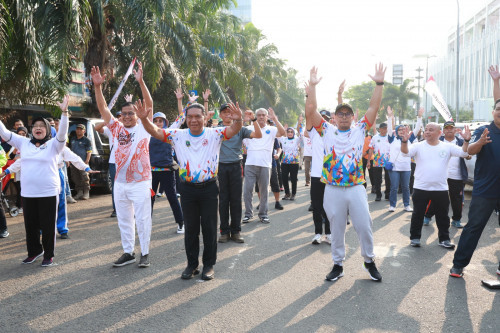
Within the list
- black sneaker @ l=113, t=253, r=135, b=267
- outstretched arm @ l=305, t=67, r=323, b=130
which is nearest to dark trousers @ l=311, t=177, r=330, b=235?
outstretched arm @ l=305, t=67, r=323, b=130

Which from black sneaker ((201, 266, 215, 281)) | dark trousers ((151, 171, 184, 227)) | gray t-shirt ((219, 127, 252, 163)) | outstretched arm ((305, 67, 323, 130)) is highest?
outstretched arm ((305, 67, 323, 130))

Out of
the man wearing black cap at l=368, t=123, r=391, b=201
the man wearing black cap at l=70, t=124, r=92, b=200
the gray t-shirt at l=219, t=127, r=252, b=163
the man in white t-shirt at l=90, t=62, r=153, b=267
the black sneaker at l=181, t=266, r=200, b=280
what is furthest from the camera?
the man wearing black cap at l=368, t=123, r=391, b=201

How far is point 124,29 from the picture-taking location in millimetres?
14633

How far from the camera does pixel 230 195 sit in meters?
6.80

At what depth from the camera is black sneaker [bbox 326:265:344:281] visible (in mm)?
4832

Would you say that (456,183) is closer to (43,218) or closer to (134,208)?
(134,208)

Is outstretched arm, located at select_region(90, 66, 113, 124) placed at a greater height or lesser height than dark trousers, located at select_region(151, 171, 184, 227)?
greater

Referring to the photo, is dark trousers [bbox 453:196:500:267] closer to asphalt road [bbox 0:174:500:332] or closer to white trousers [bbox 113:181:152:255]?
asphalt road [bbox 0:174:500:332]

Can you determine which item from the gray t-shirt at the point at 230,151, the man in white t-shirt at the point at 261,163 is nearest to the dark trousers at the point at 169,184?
the gray t-shirt at the point at 230,151

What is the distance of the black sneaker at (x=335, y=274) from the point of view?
483 cm

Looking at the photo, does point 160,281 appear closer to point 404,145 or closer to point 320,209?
point 320,209

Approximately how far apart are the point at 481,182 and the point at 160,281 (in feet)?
12.2

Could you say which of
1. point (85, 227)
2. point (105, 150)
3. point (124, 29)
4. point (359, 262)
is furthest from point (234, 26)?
point (359, 262)

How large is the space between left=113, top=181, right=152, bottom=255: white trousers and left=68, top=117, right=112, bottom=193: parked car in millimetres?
6271
